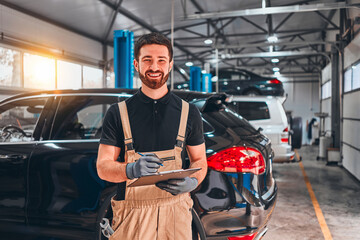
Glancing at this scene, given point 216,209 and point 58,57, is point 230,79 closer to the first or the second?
point 58,57

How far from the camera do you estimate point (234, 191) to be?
7.66 ft

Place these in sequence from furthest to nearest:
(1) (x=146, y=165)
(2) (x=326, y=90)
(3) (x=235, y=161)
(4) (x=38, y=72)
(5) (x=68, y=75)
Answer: (2) (x=326, y=90), (5) (x=68, y=75), (4) (x=38, y=72), (3) (x=235, y=161), (1) (x=146, y=165)

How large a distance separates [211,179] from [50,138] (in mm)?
1389

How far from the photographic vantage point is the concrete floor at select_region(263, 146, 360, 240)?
4.12 m

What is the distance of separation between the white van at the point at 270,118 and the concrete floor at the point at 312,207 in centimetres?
76

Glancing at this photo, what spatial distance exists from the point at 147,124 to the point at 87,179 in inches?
46.4

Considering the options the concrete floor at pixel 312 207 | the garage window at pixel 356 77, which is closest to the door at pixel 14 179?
the concrete floor at pixel 312 207

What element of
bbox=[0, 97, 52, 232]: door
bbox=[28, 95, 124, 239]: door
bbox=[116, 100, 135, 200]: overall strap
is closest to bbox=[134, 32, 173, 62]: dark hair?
bbox=[116, 100, 135, 200]: overall strap

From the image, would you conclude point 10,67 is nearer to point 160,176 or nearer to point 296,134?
point 296,134

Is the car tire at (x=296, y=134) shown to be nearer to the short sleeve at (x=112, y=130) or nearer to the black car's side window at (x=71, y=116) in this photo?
the black car's side window at (x=71, y=116)

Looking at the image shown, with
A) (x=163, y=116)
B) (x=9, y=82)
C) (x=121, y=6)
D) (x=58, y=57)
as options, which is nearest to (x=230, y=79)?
(x=121, y=6)

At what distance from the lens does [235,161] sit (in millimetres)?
2381

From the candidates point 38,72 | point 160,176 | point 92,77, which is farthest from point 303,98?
point 160,176

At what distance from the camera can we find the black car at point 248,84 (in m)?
12.4
